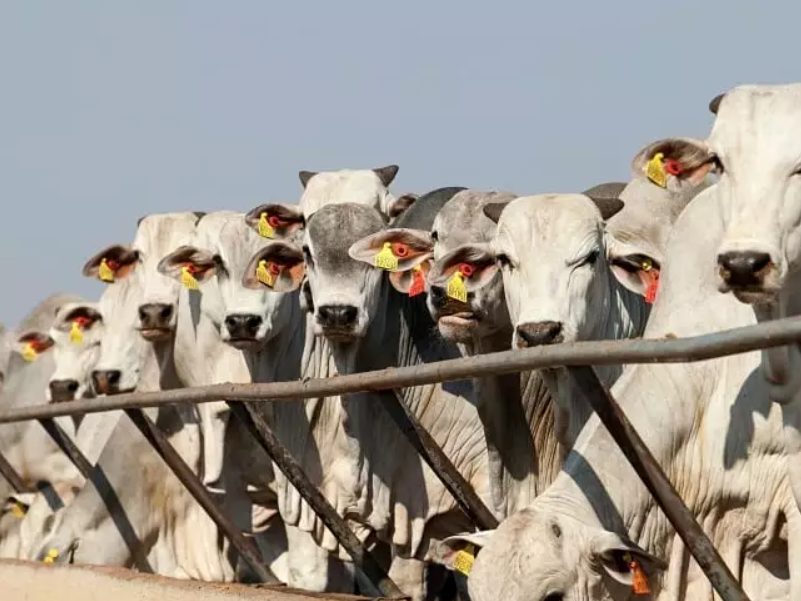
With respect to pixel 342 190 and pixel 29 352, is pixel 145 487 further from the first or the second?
pixel 29 352

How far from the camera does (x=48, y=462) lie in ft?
51.0

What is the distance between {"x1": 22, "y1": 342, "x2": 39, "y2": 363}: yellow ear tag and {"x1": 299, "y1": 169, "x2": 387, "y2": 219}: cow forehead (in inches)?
186

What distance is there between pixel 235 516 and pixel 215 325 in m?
1.06

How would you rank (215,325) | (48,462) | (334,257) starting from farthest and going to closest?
(48,462)
(215,325)
(334,257)

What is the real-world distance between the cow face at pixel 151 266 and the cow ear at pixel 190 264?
424mm

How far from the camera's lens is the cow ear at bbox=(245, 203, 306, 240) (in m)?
11.6

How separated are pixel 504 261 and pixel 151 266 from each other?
407 cm

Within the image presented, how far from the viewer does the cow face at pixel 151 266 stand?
40.9 ft

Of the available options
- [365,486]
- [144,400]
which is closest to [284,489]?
[365,486]

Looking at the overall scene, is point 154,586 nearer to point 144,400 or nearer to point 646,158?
point 144,400

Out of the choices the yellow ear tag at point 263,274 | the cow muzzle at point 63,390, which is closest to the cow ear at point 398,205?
the yellow ear tag at point 263,274

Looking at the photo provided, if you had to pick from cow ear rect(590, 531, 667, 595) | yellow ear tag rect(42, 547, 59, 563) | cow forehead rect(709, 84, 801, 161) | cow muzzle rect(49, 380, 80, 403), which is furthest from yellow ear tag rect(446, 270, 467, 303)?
cow muzzle rect(49, 380, 80, 403)

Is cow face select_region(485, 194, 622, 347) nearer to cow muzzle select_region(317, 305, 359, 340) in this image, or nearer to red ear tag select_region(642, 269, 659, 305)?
red ear tag select_region(642, 269, 659, 305)

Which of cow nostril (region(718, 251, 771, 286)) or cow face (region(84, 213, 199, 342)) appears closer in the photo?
cow nostril (region(718, 251, 771, 286))
